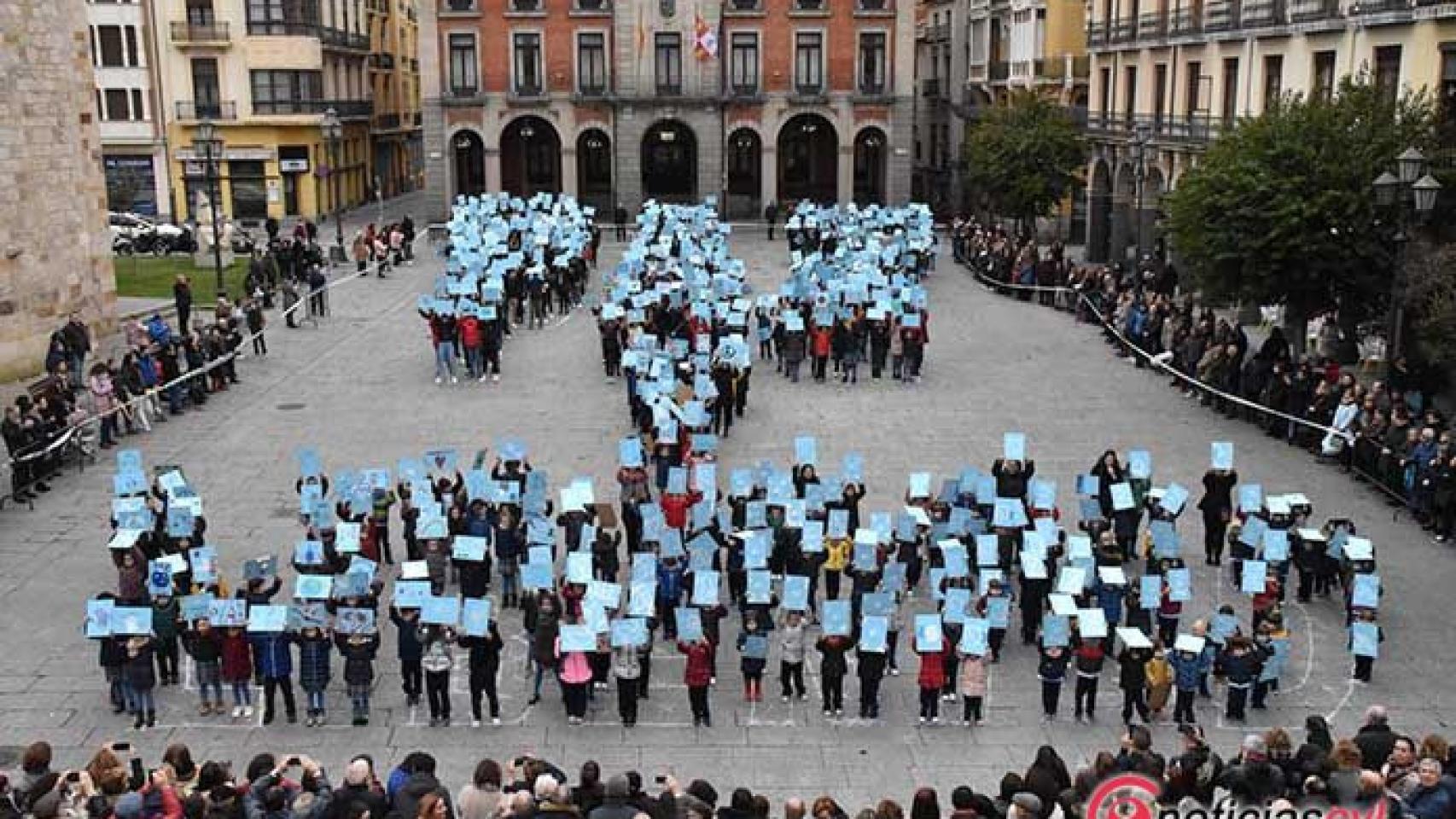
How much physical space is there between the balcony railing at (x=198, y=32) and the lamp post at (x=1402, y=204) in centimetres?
4648

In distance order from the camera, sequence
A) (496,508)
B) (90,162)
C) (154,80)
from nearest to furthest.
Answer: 1. (496,508)
2. (90,162)
3. (154,80)

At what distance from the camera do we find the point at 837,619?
14258 mm

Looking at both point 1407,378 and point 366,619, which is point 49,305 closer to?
point 366,619

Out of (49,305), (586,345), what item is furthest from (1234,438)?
(49,305)

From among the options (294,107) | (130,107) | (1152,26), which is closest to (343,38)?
(294,107)

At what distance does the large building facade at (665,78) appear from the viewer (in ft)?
195

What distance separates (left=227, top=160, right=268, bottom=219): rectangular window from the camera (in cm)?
6025

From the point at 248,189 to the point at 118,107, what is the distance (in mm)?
5910

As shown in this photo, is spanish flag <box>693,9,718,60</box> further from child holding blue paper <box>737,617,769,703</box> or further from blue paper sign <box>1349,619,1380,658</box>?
blue paper sign <box>1349,619,1380,658</box>

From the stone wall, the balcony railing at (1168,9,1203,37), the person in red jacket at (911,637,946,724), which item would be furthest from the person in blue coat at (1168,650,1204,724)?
the balcony railing at (1168,9,1203,37)

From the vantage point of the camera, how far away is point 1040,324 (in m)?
35.8

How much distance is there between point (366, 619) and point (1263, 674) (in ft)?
29.6

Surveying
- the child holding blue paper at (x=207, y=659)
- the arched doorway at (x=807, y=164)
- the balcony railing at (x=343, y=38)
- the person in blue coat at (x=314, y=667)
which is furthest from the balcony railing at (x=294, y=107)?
the person in blue coat at (x=314, y=667)

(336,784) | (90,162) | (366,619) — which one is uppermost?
(90,162)
